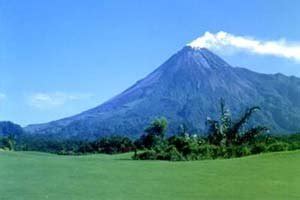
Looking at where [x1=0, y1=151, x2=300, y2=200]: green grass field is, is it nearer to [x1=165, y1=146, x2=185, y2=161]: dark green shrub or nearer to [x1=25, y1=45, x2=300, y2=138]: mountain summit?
[x1=165, y1=146, x2=185, y2=161]: dark green shrub

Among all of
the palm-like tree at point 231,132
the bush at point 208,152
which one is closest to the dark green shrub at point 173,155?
the bush at point 208,152

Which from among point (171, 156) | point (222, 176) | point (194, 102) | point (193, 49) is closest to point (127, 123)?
point (194, 102)

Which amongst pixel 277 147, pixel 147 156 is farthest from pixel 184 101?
pixel 277 147

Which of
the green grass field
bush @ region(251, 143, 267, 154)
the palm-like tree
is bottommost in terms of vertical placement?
the green grass field

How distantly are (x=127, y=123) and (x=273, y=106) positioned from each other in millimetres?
53892

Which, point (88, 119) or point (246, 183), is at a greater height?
point (88, 119)

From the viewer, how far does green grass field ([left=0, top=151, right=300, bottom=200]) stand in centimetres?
1105

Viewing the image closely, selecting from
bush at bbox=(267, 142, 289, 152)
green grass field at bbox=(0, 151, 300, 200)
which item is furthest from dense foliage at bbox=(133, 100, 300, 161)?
green grass field at bbox=(0, 151, 300, 200)

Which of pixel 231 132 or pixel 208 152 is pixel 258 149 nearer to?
pixel 208 152

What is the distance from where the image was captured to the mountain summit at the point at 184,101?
137000mm

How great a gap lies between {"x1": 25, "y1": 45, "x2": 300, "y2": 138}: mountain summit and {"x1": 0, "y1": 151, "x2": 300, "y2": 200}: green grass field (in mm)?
105080

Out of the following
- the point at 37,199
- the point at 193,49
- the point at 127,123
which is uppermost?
the point at 193,49

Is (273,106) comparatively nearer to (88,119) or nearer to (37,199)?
(88,119)

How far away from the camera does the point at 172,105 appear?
143 metres
